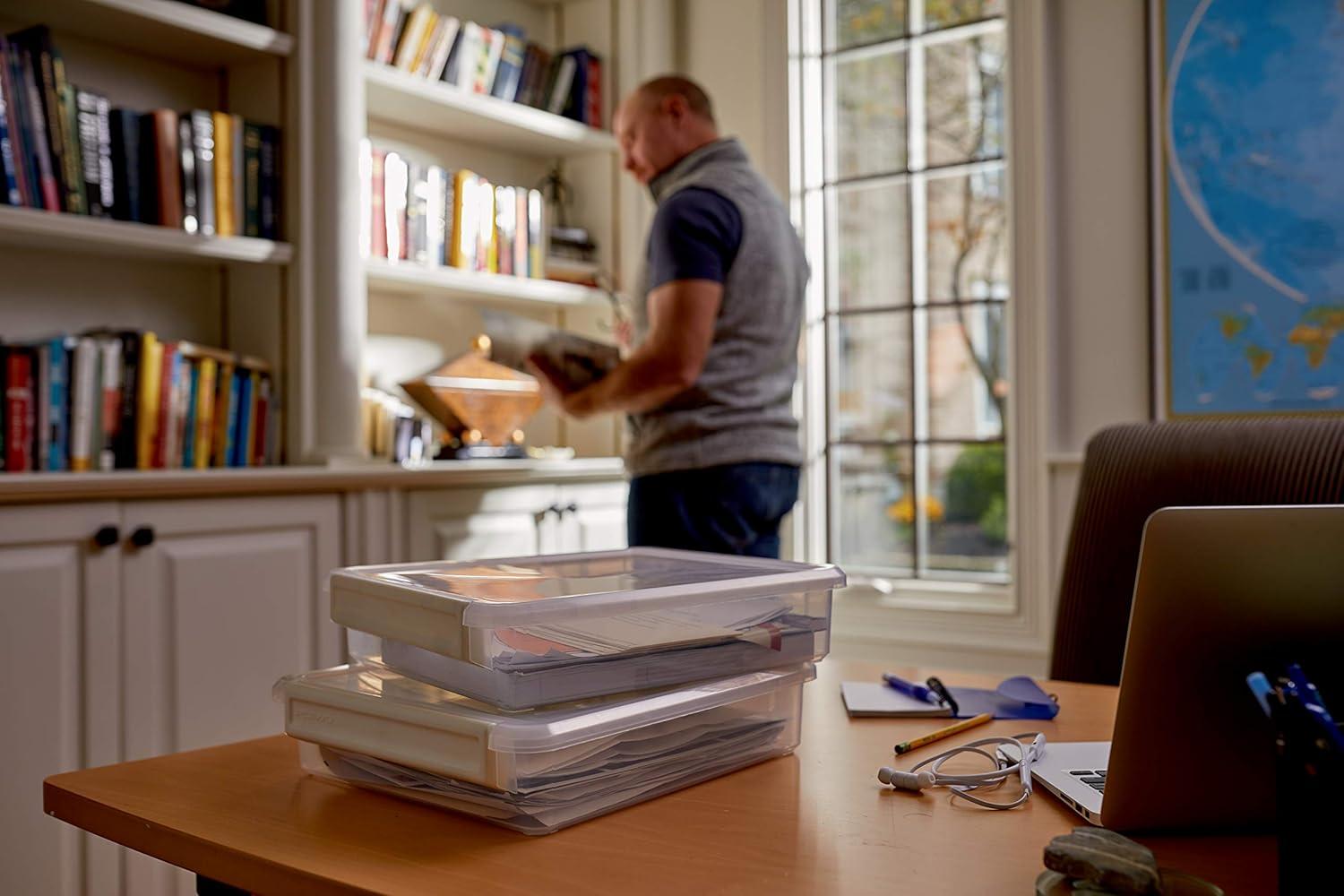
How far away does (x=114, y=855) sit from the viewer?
1.97 m

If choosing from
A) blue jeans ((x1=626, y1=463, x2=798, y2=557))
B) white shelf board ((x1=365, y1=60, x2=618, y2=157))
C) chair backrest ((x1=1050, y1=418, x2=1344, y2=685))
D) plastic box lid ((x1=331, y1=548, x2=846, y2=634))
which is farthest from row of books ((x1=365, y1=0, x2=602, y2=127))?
plastic box lid ((x1=331, y1=548, x2=846, y2=634))

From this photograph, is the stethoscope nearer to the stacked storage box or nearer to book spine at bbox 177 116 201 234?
the stacked storage box

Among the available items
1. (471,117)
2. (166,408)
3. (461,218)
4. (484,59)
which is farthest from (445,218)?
(166,408)

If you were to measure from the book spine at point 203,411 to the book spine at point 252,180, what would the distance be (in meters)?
0.31

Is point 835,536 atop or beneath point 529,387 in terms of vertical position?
beneath

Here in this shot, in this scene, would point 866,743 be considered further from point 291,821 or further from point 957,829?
point 291,821

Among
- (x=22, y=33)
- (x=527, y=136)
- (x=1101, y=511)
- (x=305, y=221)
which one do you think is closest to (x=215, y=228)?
(x=305, y=221)

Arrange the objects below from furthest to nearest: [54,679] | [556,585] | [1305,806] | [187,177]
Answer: [187,177]
[54,679]
[556,585]
[1305,806]

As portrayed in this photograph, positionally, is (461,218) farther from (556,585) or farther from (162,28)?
(556,585)

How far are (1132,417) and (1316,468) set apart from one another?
145 cm

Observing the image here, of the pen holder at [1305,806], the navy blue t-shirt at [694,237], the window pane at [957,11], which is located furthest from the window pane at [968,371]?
the pen holder at [1305,806]

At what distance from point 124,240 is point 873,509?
1972mm

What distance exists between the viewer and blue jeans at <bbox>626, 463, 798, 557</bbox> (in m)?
2.20

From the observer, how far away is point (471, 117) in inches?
119
